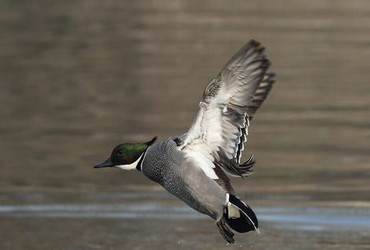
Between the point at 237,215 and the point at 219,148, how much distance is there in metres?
0.46

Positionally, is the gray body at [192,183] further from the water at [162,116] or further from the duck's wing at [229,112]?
the water at [162,116]

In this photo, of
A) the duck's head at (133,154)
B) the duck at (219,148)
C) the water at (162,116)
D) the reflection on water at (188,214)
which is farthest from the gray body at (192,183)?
the reflection on water at (188,214)

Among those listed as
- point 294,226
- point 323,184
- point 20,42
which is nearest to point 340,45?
point 20,42

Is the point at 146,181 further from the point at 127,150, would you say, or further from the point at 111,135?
the point at 127,150

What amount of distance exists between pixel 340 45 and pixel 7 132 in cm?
861

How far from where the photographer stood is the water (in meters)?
10.9

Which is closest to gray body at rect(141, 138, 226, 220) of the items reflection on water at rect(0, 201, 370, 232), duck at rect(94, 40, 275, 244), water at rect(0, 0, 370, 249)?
duck at rect(94, 40, 275, 244)

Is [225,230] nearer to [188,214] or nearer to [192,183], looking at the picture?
[192,183]

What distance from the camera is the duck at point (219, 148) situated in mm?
8109

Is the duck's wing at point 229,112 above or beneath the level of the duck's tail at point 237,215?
above

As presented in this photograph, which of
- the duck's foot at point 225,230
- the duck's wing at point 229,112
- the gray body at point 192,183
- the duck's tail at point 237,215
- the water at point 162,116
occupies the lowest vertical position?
the water at point 162,116

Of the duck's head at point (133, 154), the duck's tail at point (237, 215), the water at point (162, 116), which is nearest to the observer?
the duck's tail at point (237, 215)

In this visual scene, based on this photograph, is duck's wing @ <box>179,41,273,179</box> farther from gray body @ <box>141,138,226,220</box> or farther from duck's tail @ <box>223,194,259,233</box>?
duck's tail @ <box>223,194,259,233</box>

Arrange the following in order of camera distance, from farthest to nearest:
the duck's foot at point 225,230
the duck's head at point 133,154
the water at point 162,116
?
1. the water at point 162,116
2. the duck's head at point 133,154
3. the duck's foot at point 225,230
